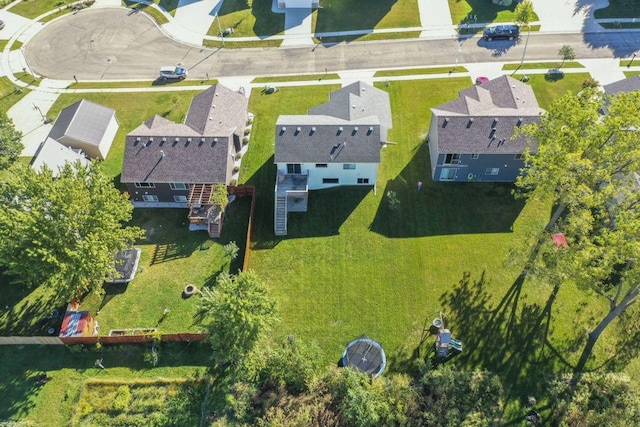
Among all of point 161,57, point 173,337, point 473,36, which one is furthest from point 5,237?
point 473,36

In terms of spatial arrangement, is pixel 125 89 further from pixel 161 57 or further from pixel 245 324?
pixel 245 324

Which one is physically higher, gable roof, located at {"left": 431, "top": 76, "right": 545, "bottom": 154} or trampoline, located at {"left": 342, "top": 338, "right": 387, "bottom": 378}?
gable roof, located at {"left": 431, "top": 76, "right": 545, "bottom": 154}

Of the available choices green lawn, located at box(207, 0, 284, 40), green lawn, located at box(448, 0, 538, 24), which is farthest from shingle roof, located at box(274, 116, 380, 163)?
green lawn, located at box(448, 0, 538, 24)

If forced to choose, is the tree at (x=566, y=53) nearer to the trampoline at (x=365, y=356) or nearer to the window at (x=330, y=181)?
the window at (x=330, y=181)

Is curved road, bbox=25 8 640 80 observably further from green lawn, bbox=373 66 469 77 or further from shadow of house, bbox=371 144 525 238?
shadow of house, bbox=371 144 525 238

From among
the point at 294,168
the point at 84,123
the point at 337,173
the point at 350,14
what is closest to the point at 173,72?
the point at 84,123

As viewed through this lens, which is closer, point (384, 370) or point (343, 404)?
point (343, 404)

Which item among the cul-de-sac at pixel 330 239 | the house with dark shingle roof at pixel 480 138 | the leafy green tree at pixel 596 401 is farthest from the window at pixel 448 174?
the leafy green tree at pixel 596 401
